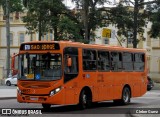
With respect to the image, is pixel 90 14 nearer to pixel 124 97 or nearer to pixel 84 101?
pixel 124 97

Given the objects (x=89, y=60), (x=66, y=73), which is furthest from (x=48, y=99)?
(x=89, y=60)

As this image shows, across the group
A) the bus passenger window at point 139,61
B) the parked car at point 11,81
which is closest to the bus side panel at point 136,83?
the bus passenger window at point 139,61

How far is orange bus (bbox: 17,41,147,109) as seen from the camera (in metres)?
19.3

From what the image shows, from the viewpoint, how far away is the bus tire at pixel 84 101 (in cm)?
2077

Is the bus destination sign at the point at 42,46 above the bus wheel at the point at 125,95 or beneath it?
above

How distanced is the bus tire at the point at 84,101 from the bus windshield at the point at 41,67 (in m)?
1.95

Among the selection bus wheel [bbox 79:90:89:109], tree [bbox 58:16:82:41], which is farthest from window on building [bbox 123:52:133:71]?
tree [bbox 58:16:82:41]

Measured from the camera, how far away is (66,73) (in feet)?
64.6

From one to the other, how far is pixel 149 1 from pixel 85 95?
35198mm

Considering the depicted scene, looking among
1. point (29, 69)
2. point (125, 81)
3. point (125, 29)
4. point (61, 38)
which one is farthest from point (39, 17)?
point (29, 69)

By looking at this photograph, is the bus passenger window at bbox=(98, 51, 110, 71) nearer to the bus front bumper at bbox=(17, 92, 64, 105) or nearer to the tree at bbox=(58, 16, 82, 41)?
the bus front bumper at bbox=(17, 92, 64, 105)

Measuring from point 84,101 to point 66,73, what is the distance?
79.5 inches

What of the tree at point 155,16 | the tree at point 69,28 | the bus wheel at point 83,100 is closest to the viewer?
the bus wheel at point 83,100

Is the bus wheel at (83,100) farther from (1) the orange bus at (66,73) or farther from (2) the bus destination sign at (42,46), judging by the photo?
(2) the bus destination sign at (42,46)
